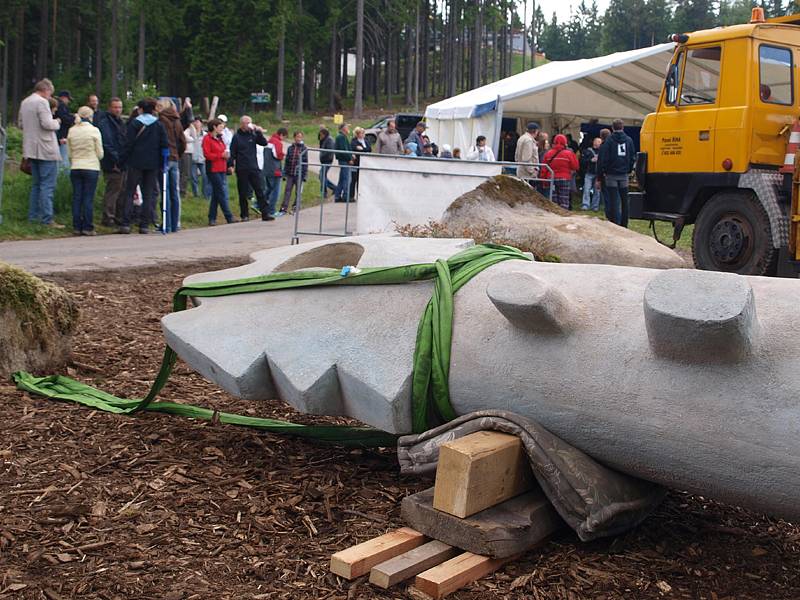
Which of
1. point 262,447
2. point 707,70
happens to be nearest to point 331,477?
point 262,447

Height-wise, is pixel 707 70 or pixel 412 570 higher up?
pixel 707 70

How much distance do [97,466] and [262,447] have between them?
66 centimetres

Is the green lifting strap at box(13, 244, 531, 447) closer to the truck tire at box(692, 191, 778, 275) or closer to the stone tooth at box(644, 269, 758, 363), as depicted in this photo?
the stone tooth at box(644, 269, 758, 363)

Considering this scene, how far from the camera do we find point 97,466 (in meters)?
3.50

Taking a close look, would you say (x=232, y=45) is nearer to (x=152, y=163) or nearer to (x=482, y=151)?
(x=482, y=151)

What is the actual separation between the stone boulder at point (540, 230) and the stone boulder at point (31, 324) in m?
3.82

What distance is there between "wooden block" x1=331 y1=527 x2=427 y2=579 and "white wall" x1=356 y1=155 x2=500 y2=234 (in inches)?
274

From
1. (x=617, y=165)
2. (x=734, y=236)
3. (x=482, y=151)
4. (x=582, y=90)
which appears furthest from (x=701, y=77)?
(x=582, y=90)

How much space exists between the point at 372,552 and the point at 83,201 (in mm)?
9836

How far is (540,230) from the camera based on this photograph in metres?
8.20

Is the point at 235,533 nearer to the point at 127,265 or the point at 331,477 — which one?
the point at 331,477

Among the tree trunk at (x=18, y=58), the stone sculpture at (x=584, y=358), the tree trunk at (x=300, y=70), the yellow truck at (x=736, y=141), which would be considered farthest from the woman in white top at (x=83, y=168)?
the tree trunk at (x=300, y=70)

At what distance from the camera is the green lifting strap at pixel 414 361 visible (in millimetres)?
3172

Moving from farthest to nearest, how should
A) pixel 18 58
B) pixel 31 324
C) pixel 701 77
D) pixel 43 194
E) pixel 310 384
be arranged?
pixel 18 58 < pixel 43 194 < pixel 701 77 < pixel 31 324 < pixel 310 384
